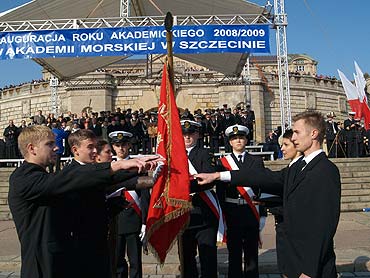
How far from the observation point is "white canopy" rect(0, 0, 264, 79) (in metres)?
15.0

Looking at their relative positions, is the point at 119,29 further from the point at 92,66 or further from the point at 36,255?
the point at 36,255

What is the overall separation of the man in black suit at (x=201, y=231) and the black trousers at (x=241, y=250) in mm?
281

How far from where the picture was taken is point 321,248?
2.73 metres

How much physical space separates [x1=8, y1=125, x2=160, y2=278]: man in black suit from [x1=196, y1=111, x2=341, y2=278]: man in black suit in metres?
1.18

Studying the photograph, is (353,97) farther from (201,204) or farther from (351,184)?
(201,204)

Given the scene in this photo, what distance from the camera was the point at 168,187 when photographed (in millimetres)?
3859

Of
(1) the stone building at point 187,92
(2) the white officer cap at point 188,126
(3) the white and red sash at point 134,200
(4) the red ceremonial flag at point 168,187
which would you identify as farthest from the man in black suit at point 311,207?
(1) the stone building at point 187,92

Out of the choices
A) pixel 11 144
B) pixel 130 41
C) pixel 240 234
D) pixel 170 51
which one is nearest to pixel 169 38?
pixel 170 51

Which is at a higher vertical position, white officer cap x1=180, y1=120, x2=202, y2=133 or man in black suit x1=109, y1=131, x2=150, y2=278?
white officer cap x1=180, y1=120, x2=202, y2=133

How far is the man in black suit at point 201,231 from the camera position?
462 centimetres

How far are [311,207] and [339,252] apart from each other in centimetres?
421

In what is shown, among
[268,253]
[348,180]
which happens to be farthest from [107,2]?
[268,253]

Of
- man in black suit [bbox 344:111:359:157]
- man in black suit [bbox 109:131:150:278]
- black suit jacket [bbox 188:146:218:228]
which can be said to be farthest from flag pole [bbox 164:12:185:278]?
man in black suit [bbox 344:111:359:157]

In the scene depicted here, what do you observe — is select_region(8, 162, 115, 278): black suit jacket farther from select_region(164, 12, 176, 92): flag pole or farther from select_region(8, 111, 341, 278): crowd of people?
select_region(164, 12, 176, 92): flag pole
